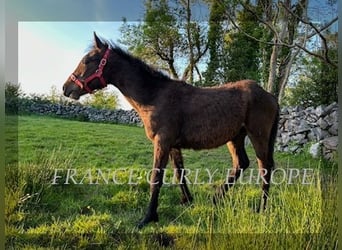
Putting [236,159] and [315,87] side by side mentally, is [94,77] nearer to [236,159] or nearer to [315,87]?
[236,159]

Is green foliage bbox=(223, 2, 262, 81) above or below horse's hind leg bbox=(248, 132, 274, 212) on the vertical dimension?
above

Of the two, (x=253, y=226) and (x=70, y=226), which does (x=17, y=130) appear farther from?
(x=253, y=226)

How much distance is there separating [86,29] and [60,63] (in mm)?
281

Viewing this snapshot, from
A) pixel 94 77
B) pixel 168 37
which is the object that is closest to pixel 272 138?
pixel 168 37

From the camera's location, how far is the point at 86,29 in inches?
125

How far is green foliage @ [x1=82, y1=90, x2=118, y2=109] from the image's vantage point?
125 inches

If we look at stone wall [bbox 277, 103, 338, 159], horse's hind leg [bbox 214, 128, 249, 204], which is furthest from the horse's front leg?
stone wall [bbox 277, 103, 338, 159]

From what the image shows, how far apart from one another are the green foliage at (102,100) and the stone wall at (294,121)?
0.11 ft

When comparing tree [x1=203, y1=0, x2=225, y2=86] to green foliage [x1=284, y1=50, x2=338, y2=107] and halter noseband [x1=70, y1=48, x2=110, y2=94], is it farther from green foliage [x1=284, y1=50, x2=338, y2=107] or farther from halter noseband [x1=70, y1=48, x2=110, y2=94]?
halter noseband [x1=70, y1=48, x2=110, y2=94]

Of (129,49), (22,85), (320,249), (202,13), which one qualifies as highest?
(202,13)

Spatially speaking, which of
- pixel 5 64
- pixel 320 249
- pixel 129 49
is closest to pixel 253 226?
pixel 320 249

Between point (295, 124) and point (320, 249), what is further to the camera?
point (295, 124)

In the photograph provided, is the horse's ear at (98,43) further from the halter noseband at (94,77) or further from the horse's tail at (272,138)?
the horse's tail at (272,138)

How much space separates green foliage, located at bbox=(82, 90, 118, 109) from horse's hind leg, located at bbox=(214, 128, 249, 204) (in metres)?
0.81
